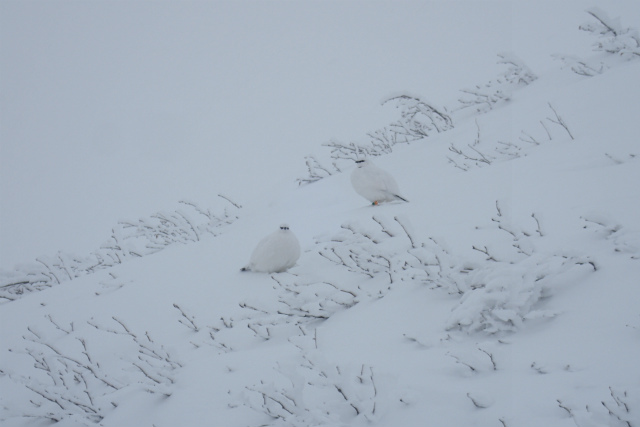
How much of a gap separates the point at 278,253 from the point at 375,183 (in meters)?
1.29

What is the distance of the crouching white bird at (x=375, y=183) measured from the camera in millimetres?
4070

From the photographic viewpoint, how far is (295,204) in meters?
5.56

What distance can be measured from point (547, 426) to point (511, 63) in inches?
255

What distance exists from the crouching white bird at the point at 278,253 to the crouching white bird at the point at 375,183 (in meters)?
1.12

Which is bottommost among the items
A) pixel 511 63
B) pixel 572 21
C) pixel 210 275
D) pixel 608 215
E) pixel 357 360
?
pixel 210 275

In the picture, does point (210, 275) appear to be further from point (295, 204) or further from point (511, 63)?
point (511, 63)

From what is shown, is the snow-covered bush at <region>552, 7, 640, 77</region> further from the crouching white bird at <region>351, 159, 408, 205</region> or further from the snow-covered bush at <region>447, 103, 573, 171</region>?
the crouching white bird at <region>351, 159, 408, 205</region>

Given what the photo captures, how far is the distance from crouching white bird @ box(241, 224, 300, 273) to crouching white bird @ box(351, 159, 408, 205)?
112cm

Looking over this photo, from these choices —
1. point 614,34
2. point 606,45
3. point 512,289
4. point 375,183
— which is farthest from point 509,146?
point 512,289

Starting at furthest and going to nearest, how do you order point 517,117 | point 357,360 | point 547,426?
point 517,117 → point 357,360 → point 547,426

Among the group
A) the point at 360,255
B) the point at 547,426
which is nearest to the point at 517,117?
the point at 360,255

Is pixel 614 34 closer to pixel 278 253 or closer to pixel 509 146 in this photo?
pixel 509 146

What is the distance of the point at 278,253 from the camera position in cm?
320

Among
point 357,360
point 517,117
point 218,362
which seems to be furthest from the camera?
point 517,117
